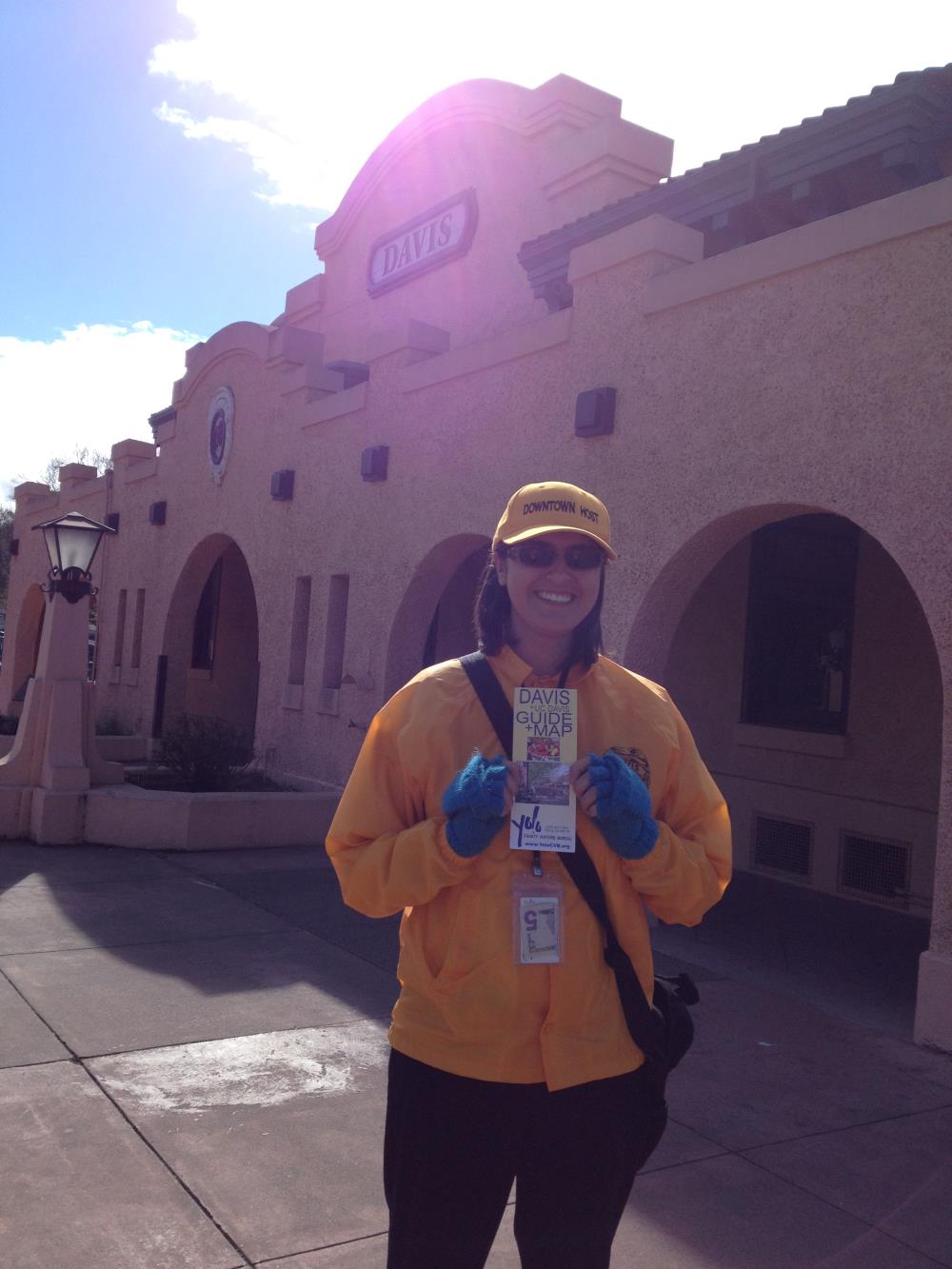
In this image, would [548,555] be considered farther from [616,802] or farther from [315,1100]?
[315,1100]

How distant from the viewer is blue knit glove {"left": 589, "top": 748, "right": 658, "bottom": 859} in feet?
7.22

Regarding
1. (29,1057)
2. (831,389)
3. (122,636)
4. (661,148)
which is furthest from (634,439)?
(122,636)

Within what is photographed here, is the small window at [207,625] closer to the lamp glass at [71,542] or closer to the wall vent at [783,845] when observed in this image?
the lamp glass at [71,542]

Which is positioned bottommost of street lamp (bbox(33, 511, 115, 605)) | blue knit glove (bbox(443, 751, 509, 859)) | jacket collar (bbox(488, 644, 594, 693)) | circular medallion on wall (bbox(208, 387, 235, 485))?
blue knit glove (bbox(443, 751, 509, 859))

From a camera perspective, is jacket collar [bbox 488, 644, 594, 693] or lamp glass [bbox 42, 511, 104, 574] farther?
lamp glass [bbox 42, 511, 104, 574]

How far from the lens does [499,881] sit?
2289 millimetres

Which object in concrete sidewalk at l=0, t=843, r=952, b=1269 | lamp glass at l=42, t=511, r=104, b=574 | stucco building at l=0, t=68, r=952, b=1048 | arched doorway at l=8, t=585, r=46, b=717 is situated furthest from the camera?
arched doorway at l=8, t=585, r=46, b=717

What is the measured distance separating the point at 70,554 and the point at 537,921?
8509mm

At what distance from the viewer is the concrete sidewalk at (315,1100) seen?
3451 millimetres

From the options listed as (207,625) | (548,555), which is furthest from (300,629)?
(548,555)

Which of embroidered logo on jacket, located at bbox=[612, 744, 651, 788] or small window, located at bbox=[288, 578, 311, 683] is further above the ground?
small window, located at bbox=[288, 578, 311, 683]

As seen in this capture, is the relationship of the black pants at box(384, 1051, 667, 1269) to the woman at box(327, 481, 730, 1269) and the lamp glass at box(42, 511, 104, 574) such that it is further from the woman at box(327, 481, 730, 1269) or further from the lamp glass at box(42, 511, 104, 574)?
the lamp glass at box(42, 511, 104, 574)

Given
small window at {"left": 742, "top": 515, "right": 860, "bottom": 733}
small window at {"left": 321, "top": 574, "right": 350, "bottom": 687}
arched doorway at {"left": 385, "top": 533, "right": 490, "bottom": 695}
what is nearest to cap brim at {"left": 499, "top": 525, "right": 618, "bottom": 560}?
arched doorway at {"left": 385, "top": 533, "right": 490, "bottom": 695}

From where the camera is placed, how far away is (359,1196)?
12.0 ft
